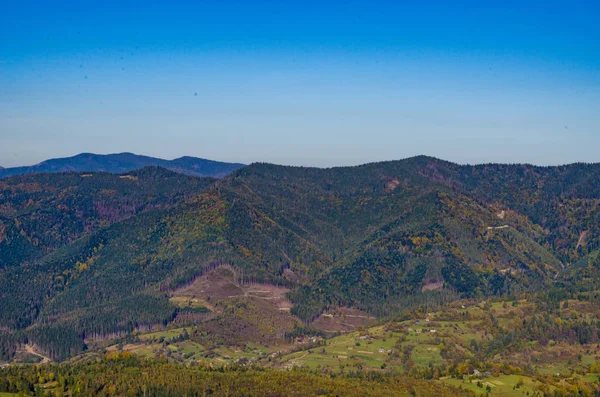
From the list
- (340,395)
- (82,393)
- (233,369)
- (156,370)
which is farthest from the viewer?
(233,369)

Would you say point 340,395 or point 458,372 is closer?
point 340,395

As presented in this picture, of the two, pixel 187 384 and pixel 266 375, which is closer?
pixel 187 384

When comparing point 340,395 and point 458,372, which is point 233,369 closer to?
point 340,395

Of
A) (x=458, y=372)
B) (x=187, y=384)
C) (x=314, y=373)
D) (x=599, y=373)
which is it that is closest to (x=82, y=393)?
(x=187, y=384)

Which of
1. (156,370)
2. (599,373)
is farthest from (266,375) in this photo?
(599,373)

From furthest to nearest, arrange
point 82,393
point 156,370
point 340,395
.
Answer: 1. point 156,370
2. point 340,395
3. point 82,393

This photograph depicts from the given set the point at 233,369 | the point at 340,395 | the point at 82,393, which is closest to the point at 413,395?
the point at 340,395

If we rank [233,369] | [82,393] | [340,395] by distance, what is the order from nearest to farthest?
[82,393] → [340,395] → [233,369]

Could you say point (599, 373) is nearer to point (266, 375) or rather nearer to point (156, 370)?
point (266, 375)
